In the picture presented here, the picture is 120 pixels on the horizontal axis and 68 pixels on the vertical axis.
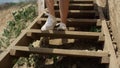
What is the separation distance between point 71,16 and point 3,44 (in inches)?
47.8

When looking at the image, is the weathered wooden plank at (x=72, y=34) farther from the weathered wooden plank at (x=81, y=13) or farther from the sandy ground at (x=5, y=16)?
the sandy ground at (x=5, y=16)

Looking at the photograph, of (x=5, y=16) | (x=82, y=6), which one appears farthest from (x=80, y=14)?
(x=5, y=16)

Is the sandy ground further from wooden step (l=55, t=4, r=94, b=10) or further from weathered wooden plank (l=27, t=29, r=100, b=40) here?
weathered wooden plank (l=27, t=29, r=100, b=40)

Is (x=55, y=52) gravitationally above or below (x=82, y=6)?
below

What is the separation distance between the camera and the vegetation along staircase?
2787mm

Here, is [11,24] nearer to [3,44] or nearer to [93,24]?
[3,44]

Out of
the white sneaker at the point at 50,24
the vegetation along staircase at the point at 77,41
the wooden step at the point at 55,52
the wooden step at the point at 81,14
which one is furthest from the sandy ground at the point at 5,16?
the wooden step at the point at 55,52

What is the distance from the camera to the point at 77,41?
13.0ft

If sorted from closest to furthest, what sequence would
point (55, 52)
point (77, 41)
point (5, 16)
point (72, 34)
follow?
1. point (55, 52)
2. point (72, 34)
3. point (77, 41)
4. point (5, 16)

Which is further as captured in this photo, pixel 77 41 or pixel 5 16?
pixel 5 16

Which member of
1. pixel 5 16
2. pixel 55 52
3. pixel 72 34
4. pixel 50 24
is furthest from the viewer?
pixel 5 16

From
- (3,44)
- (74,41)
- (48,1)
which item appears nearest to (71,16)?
(74,41)

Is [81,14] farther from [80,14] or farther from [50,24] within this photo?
[50,24]

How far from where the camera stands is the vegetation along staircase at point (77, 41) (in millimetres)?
2787
